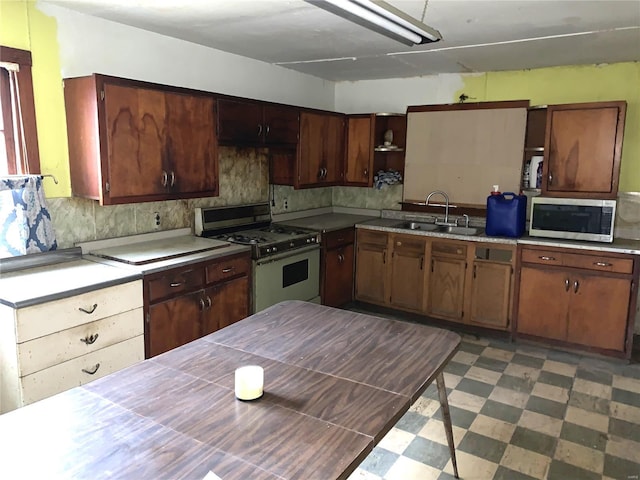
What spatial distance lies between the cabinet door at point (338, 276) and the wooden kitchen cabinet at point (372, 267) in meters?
0.09

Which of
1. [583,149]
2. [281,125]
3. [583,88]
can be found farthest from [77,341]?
Result: [583,88]

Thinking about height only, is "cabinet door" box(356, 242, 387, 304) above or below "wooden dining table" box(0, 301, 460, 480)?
below

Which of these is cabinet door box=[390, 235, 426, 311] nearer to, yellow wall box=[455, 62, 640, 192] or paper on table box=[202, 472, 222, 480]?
yellow wall box=[455, 62, 640, 192]

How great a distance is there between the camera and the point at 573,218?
3881 mm

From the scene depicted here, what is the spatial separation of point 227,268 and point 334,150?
6.56 feet

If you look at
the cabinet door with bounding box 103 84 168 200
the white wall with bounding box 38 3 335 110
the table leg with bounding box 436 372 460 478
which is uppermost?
the white wall with bounding box 38 3 335 110

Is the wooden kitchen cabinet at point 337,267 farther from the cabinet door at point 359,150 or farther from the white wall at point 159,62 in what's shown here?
the white wall at point 159,62

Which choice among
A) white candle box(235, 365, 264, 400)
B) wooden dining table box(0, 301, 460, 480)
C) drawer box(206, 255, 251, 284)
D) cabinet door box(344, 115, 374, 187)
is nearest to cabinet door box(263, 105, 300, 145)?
cabinet door box(344, 115, 374, 187)

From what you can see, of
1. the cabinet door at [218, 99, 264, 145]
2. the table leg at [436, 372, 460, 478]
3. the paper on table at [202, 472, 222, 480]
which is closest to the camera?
the paper on table at [202, 472, 222, 480]

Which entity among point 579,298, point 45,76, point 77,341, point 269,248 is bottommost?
point 579,298

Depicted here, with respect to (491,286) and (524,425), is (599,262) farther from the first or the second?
(524,425)

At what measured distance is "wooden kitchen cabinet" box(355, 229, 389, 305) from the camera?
4711 mm

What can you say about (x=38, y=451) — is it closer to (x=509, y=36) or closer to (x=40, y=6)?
(x=40, y=6)

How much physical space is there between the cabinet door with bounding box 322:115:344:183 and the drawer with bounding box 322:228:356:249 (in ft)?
1.81
